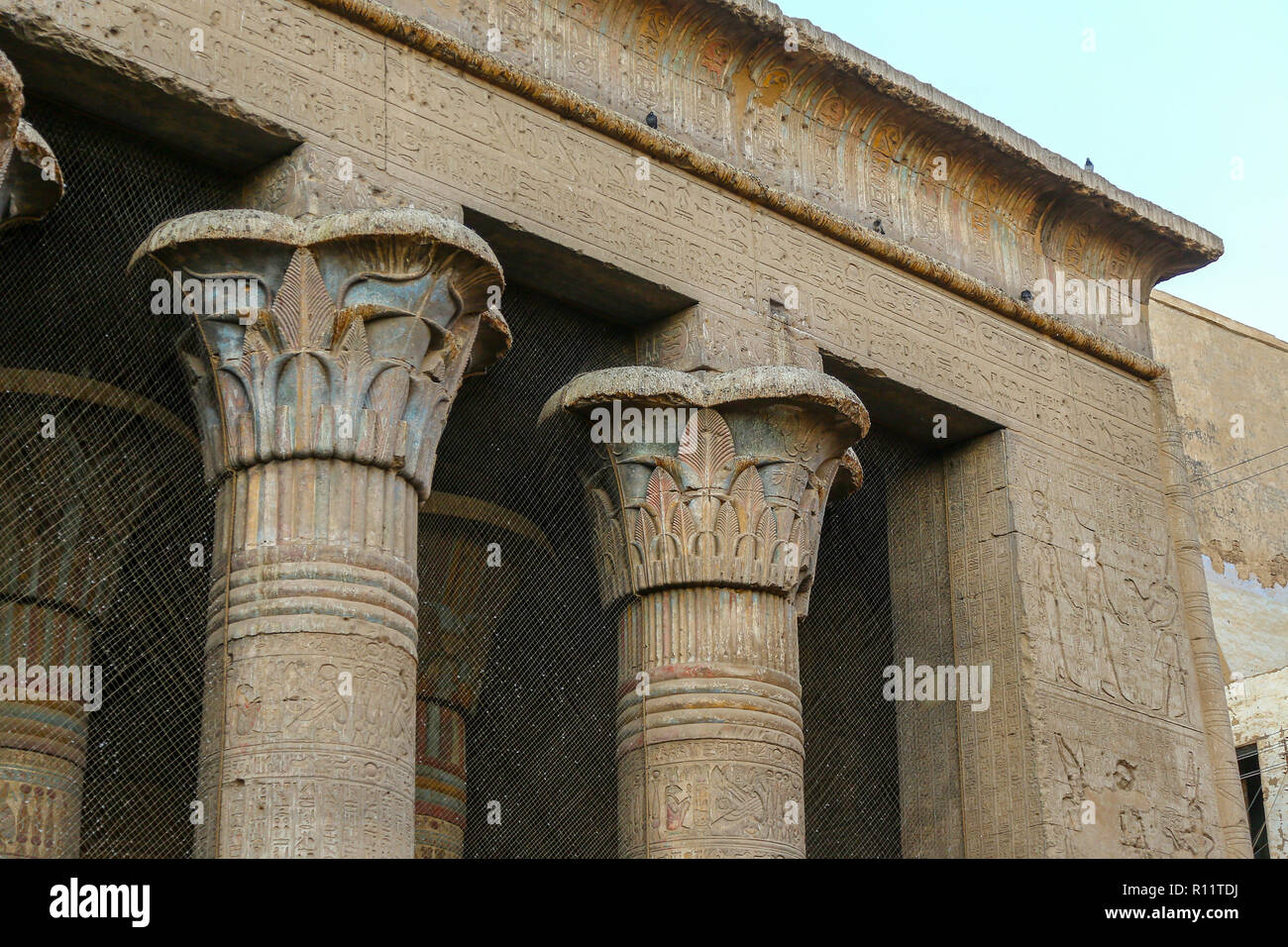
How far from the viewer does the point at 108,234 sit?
9.01 m

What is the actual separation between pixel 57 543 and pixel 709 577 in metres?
3.52

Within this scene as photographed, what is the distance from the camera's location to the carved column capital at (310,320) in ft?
26.7

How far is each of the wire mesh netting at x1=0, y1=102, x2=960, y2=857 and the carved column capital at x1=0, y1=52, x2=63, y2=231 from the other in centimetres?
93

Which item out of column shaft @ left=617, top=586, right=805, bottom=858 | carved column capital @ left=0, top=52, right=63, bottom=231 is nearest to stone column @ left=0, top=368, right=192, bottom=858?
carved column capital @ left=0, top=52, right=63, bottom=231

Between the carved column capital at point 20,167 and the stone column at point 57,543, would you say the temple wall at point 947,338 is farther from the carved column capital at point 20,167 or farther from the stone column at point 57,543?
the stone column at point 57,543

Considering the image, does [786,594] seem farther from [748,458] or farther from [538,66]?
[538,66]

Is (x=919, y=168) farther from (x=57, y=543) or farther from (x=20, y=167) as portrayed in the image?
(x=20, y=167)

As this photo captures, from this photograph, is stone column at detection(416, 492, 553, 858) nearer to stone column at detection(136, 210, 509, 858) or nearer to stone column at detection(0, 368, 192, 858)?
stone column at detection(0, 368, 192, 858)

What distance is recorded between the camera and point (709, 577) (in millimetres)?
9391

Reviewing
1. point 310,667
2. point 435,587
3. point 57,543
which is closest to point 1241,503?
point 435,587

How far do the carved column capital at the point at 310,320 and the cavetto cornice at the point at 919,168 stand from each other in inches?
51.9

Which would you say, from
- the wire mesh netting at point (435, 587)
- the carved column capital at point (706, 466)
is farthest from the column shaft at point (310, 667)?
the carved column capital at point (706, 466)

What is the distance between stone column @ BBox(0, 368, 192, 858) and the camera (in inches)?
400

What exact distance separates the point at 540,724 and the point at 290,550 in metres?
4.06
